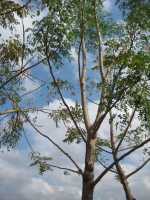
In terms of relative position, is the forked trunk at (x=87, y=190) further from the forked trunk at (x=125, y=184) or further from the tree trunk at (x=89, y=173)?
the forked trunk at (x=125, y=184)

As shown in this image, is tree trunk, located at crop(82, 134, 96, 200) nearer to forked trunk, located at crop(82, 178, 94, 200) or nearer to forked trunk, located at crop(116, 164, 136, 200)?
forked trunk, located at crop(82, 178, 94, 200)

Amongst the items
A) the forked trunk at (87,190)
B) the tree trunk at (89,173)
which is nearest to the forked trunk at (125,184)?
the tree trunk at (89,173)

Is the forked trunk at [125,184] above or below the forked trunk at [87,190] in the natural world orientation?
above

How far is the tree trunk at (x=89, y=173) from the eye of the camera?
20719 millimetres

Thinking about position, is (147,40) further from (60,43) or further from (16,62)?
(16,62)

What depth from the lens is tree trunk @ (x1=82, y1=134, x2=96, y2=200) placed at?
816 inches

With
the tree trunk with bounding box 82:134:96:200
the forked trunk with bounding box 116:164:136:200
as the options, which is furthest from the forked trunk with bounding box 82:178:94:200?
the forked trunk with bounding box 116:164:136:200

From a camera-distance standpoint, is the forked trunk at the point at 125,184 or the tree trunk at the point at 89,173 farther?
the forked trunk at the point at 125,184

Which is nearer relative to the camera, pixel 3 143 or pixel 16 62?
pixel 16 62

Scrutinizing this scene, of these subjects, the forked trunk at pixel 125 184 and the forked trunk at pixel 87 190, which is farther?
the forked trunk at pixel 125 184

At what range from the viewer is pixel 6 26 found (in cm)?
2133

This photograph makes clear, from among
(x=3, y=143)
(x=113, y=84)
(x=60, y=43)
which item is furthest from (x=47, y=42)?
(x=3, y=143)

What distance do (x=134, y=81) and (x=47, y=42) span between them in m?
4.25

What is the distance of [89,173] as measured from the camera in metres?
21.2
